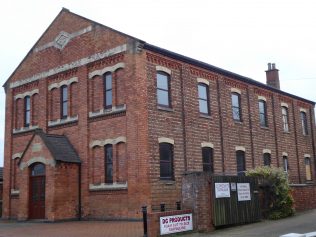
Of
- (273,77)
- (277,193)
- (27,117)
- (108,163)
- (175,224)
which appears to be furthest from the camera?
(273,77)

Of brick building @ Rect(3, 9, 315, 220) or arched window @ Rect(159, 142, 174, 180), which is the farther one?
arched window @ Rect(159, 142, 174, 180)

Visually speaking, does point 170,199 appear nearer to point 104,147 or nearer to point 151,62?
point 104,147

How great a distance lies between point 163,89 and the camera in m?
22.6

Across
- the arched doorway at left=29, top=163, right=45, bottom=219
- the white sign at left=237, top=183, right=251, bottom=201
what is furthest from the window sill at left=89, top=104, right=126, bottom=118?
the white sign at left=237, top=183, right=251, bottom=201

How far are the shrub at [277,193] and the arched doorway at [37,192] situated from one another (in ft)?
35.1

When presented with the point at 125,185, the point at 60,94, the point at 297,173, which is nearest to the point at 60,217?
the point at 125,185

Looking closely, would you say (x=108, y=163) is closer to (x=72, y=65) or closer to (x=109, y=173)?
(x=109, y=173)

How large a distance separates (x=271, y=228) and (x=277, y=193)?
135 inches

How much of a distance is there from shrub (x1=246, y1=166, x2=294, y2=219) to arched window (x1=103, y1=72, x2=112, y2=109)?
817cm

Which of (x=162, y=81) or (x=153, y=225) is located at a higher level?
(x=162, y=81)

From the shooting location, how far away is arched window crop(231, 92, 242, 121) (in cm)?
2738

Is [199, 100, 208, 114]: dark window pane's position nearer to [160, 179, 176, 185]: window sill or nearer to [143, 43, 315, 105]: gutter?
[143, 43, 315, 105]: gutter

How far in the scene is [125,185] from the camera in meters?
20.8

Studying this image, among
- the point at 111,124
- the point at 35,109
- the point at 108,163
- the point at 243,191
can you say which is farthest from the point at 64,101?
the point at 243,191
